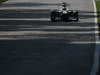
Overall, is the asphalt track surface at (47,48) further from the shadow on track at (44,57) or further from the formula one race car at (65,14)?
the formula one race car at (65,14)

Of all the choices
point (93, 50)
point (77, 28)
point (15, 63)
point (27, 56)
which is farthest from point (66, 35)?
point (15, 63)

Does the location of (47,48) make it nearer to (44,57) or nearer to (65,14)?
(44,57)

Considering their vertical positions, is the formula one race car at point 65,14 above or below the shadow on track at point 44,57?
below

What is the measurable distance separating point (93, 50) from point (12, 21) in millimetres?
16603

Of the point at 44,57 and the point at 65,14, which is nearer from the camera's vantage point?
the point at 44,57

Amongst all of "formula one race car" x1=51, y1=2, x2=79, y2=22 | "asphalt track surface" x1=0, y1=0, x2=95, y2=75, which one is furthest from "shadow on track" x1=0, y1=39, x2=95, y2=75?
"formula one race car" x1=51, y1=2, x2=79, y2=22

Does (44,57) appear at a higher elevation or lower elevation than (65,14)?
higher

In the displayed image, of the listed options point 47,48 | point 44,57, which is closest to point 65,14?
point 47,48

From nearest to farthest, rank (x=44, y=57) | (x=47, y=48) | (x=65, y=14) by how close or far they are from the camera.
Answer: (x=44, y=57) → (x=47, y=48) → (x=65, y=14)

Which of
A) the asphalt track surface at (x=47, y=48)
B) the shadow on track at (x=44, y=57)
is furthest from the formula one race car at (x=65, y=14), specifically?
the shadow on track at (x=44, y=57)

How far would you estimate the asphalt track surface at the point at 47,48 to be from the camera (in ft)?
50.6

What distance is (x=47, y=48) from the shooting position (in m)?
→ 20.8

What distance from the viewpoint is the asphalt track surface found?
1543cm

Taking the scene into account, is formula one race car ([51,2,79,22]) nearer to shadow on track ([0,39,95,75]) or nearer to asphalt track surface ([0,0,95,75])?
asphalt track surface ([0,0,95,75])
